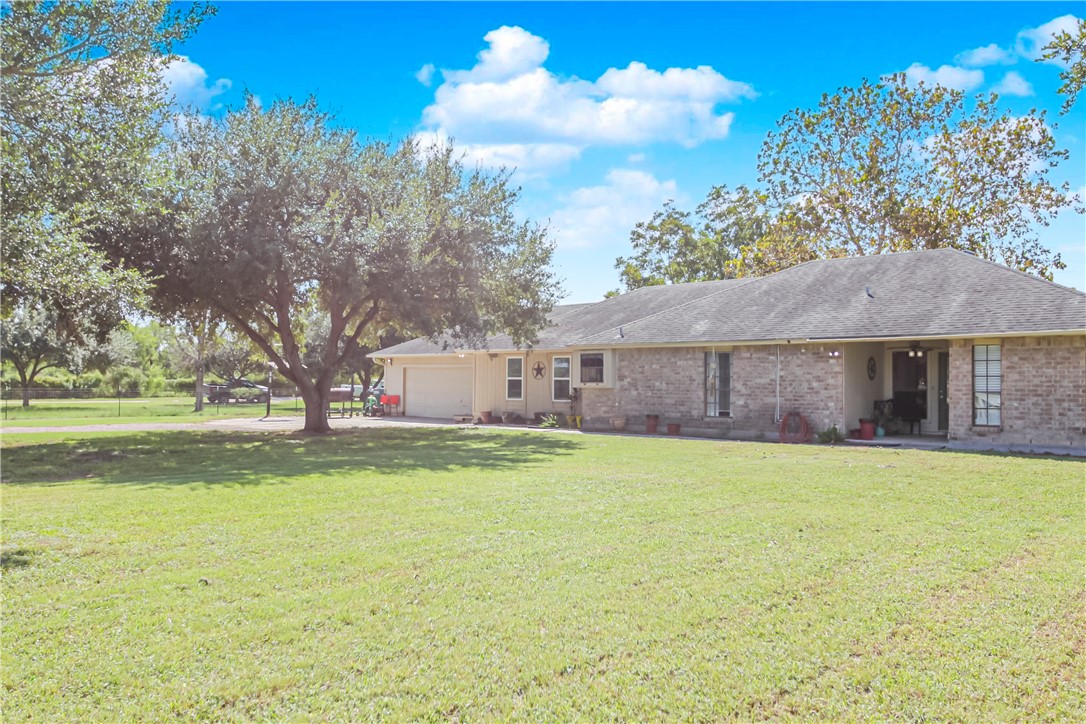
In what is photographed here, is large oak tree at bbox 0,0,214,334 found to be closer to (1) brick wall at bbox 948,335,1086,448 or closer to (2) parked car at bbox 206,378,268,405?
(1) brick wall at bbox 948,335,1086,448

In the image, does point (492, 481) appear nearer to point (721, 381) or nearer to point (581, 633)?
point (581, 633)

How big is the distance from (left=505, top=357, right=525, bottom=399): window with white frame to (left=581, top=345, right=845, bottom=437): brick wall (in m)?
3.87

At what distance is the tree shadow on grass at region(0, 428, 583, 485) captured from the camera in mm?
10734

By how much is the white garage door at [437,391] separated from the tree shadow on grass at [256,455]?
6.98m

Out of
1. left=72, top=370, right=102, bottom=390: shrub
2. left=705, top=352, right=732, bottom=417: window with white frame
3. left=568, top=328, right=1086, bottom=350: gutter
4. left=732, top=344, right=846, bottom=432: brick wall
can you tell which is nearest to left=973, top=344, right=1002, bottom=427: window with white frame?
left=568, top=328, right=1086, bottom=350: gutter

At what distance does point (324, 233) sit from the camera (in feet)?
52.6

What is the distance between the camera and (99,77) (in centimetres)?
1139

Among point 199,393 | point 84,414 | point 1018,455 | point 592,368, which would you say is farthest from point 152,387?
point 1018,455

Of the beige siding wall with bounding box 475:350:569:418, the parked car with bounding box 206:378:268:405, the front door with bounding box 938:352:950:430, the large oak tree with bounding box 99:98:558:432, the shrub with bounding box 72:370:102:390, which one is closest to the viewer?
the large oak tree with bounding box 99:98:558:432

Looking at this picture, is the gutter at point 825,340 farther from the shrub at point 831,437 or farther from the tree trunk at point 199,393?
the tree trunk at point 199,393

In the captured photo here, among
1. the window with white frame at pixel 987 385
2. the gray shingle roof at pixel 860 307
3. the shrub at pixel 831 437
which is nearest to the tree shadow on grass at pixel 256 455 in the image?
the gray shingle roof at pixel 860 307

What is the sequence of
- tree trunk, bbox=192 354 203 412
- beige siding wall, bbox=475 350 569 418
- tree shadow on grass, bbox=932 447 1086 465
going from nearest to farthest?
tree shadow on grass, bbox=932 447 1086 465
beige siding wall, bbox=475 350 569 418
tree trunk, bbox=192 354 203 412

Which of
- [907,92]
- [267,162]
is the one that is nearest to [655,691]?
[267,162]

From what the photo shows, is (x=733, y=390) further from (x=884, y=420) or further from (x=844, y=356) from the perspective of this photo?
(x=884, y=420)
